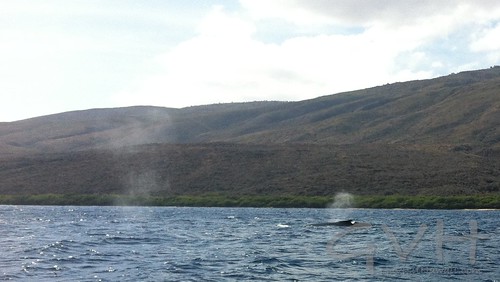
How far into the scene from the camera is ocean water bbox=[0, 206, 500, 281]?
3394 centimetres

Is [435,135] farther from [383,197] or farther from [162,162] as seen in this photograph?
[383,197]

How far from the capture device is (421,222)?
70062mm

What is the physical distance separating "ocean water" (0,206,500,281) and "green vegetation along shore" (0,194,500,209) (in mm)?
36992

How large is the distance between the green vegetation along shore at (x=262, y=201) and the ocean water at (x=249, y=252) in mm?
36992

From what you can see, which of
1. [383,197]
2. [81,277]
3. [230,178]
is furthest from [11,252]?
[230,178]

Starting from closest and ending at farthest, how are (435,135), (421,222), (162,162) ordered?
(421,222) → (162,162) → (435,135)

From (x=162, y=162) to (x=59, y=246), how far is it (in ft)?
347

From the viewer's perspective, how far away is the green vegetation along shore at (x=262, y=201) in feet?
338

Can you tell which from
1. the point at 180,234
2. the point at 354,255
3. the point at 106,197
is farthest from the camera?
the point at 106,197
